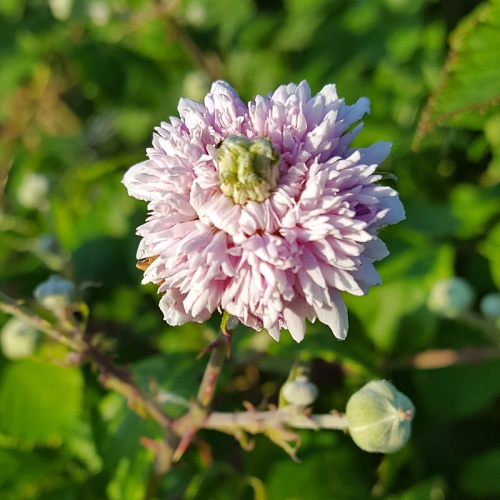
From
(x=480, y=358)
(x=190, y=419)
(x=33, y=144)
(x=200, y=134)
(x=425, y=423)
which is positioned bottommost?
(x=425, y=423)

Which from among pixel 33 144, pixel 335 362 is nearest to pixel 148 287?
pixel 335 362

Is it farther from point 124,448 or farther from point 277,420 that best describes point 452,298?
point 124,448

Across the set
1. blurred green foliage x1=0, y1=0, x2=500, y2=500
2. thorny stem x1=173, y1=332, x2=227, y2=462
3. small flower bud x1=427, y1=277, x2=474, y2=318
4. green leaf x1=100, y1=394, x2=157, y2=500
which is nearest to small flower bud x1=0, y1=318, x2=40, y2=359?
blurred green foliage x1=0, y1=0, x2=500, y2=500

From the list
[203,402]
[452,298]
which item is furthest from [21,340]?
[452,298]

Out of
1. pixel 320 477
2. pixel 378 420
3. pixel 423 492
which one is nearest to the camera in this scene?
pixel 378 420

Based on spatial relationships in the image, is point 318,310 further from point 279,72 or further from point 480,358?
point 279,72

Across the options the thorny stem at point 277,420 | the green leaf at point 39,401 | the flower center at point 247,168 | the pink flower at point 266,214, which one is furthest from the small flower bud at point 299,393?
the green leaf at point 39,401

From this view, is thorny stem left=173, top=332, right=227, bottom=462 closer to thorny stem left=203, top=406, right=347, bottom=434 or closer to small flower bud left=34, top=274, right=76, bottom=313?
thorny stem left=203, top=406, right=347, bottom=434
